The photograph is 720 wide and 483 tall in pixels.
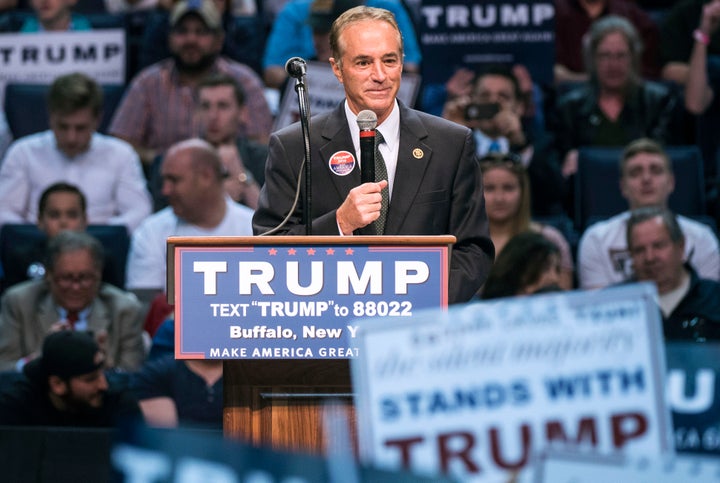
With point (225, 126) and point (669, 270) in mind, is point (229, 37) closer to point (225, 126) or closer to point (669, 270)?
point (225, 126)

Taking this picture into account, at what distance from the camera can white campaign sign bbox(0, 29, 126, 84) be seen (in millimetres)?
7289

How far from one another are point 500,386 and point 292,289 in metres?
1.02

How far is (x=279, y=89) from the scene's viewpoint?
778cm

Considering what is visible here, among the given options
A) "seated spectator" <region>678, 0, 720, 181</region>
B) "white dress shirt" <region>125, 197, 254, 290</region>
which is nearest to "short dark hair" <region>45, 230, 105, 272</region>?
"white dress shirt" <region>125, 197, 254, 290</region>

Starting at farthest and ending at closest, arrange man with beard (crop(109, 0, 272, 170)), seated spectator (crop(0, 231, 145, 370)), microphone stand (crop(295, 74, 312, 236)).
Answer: man with beard (crop(109, 0, 272, 170)) → seated spectator (crop(0, 231, 145, 370)) → microphone stand (crop(295, 74, 312, 236))

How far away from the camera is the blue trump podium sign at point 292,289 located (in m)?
2.74

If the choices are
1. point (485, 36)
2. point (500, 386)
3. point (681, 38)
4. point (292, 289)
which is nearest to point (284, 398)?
point (292, 289)

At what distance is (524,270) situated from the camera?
5.77 metres

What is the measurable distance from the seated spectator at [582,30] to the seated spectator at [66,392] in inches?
136

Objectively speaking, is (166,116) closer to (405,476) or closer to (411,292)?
(411,292)

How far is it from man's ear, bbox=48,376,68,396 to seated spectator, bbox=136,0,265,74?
305cm

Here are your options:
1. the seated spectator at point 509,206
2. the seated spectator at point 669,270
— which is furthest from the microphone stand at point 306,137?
the seated spectator at point 509,206

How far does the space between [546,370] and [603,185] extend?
5.07m

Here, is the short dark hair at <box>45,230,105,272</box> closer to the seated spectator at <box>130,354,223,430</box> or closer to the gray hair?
the seated spectator at <box>130,354,223,430</box>
